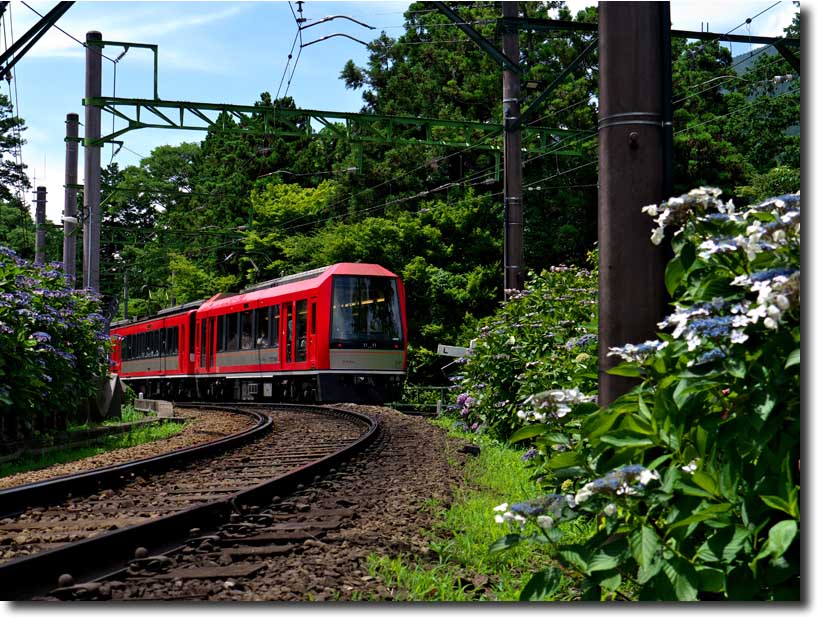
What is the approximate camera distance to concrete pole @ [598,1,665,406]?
3504mm

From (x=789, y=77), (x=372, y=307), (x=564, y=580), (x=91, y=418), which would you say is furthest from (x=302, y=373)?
(x=564, y=580)

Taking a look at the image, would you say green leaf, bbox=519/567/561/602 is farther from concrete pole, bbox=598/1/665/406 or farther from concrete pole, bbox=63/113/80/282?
concrete pole, bbox=63/113/80/282

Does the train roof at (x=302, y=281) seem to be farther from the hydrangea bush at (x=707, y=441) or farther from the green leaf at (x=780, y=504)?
the green leaf at (x=780, y=504)

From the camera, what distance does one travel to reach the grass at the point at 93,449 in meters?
9.97

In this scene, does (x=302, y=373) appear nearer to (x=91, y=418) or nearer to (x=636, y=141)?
(x=91, y=418)

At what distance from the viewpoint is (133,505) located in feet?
23.2

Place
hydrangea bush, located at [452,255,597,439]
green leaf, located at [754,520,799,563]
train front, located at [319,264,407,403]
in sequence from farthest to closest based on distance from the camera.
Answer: train front, located at [319,264,407,403], hydrangea bush, located at [452,255,597,439], green leaf, located at [754,520,799,563]

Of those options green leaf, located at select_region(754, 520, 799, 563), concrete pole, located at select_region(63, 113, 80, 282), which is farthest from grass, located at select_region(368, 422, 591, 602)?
concrete pole, located at select_region(63, 113, 80, 282)

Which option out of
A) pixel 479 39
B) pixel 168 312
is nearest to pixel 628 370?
pixel 479 39

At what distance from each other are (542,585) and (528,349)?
7131 mm

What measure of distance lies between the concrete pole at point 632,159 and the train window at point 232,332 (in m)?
22.2

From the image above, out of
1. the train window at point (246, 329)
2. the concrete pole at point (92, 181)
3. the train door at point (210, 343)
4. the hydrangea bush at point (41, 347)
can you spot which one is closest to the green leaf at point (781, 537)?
the hydrangea bush at point (41, 347)

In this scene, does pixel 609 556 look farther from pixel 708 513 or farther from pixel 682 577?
pixel 708 513

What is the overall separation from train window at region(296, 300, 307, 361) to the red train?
2cm
